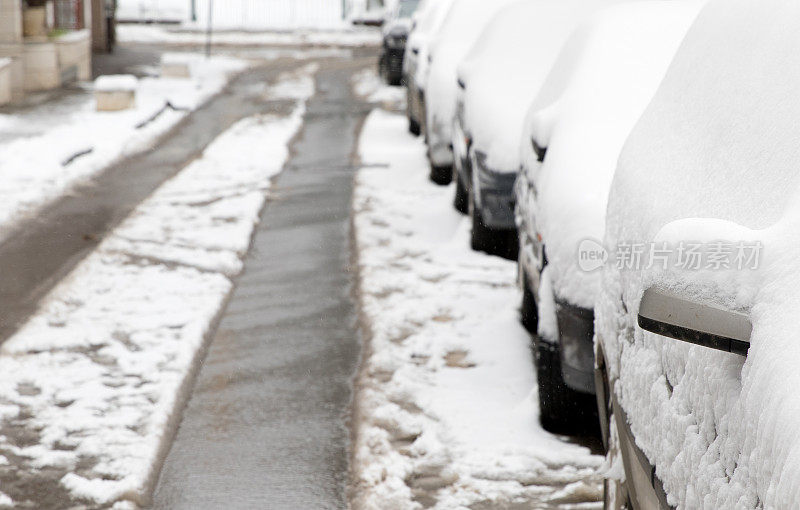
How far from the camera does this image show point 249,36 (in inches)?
1442

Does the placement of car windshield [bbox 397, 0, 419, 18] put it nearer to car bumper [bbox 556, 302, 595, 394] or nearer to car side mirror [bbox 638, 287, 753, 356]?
car bumper [bbox 556, 302, 595, 394]

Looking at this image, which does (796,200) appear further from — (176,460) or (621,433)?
(176,460)

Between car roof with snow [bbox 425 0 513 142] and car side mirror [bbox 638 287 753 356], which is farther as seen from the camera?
car roof with snow [bbox 425 0 513 142]

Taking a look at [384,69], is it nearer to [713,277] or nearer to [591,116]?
[591,116]

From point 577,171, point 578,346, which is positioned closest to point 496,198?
point 577,171

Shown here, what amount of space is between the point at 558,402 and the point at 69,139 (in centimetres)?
1047

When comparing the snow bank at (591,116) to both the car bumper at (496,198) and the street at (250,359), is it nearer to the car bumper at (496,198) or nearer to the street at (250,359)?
the street at (250,359)

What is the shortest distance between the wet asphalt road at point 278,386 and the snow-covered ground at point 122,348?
138 mm

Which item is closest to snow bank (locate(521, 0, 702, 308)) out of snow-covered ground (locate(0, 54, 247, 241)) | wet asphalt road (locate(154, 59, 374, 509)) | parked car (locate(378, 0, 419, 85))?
wet asphalt road (locate(154, 59, 374, 509))

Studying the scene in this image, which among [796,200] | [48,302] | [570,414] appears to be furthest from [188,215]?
[796,200]

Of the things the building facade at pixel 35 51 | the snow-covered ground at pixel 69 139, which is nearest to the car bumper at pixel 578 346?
the snow-covered ground at pixel 69 139

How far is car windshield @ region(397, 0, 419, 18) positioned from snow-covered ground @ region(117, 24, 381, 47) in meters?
9.21

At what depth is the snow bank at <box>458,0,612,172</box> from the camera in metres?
7.50

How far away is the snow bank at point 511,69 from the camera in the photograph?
24.6 feet
